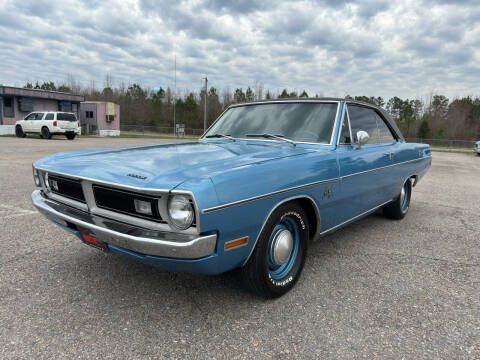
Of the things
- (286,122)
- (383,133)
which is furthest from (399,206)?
(286,122)

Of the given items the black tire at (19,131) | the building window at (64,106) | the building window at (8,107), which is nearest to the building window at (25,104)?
the building window at (8,107)

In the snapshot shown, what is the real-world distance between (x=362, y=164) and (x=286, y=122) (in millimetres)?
862

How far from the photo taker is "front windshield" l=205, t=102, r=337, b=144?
3.25m

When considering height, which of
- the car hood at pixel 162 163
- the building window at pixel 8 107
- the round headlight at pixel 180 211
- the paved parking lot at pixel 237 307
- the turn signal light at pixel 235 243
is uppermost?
the building window at pixel 8 107

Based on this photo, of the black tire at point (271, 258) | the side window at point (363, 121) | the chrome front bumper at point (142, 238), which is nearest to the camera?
the chrome front bumper at point (142, 238)

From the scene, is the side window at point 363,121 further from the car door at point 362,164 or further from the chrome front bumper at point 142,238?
the chrome front bumper at point 142,238

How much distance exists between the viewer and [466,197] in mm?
6785

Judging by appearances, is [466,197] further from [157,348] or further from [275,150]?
[157,348]

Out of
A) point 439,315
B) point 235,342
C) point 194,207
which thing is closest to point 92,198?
point 194,207

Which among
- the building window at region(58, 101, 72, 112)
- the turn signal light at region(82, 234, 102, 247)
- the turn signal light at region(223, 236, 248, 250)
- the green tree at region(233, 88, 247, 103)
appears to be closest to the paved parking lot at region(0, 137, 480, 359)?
the turn signal light at region(82, 234, 102, 247)

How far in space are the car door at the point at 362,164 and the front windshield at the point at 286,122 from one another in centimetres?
20

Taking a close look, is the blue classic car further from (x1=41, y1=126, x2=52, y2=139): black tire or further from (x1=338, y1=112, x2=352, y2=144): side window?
(x1=41, y1=126, x2=52, y2=139): black tire

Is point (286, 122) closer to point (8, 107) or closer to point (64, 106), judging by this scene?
point (8, 107)

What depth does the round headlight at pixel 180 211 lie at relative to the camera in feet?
6.10
